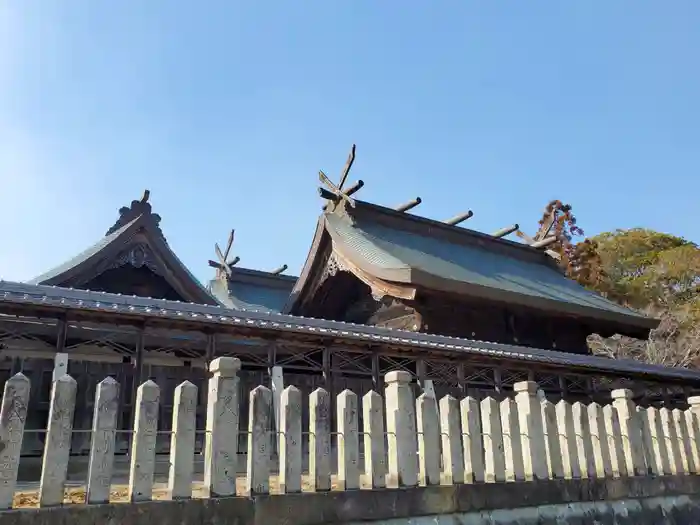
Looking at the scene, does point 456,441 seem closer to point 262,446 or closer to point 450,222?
point 262,446

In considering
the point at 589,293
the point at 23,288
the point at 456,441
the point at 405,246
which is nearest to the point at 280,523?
the point at 456,441

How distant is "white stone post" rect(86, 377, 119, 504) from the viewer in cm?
412

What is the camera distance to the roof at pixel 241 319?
888 cm

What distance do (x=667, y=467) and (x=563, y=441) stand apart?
2244mm

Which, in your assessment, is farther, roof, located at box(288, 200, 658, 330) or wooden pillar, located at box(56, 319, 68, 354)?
roof, located at box(288, 200, 658, 330)

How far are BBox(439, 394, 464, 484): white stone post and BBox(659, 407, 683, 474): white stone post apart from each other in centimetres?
411

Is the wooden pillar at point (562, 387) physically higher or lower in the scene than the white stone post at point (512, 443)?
higher

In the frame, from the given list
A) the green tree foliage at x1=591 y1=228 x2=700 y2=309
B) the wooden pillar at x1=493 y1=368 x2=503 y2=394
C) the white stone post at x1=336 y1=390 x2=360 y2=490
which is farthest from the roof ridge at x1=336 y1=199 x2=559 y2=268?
the green tree foliage at x1=591 y1=228 x2=700 y2=309

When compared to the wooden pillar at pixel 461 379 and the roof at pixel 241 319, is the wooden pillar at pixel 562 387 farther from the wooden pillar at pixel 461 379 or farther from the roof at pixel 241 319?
the wooden pillar at pixel 461 379

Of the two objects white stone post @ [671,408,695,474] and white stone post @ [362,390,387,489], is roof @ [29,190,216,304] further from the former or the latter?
white stone post @ [671,408,695,474]

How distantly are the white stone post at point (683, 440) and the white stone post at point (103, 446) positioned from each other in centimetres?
787

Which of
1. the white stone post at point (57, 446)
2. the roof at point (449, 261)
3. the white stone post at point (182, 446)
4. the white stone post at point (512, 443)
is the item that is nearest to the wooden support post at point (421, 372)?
the roof at point (449, 261)

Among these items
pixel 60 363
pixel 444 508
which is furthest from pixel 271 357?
pixel 444 508

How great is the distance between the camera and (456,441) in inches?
241
